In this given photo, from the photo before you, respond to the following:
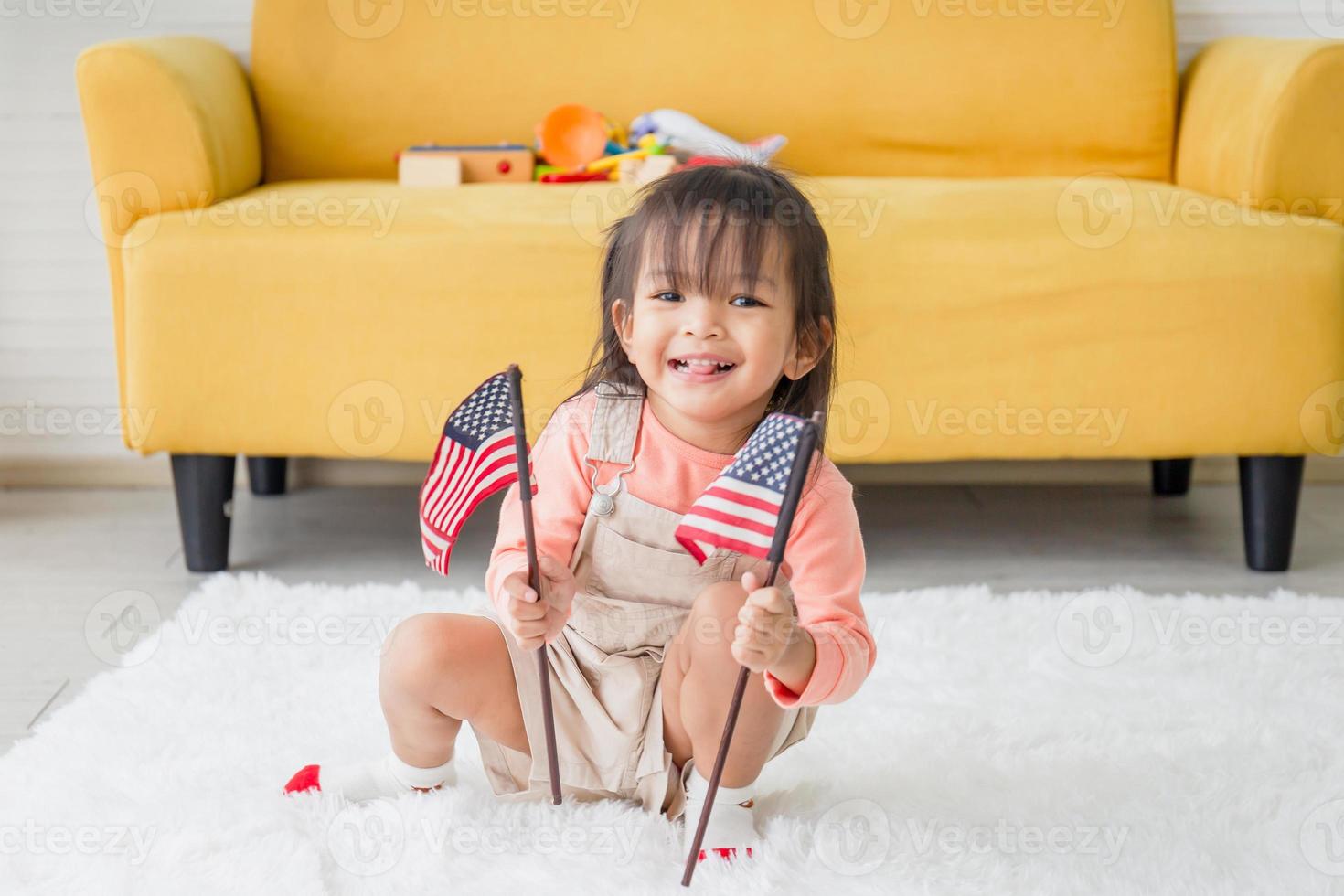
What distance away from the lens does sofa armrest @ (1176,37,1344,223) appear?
163cm

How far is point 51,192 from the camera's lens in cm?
211

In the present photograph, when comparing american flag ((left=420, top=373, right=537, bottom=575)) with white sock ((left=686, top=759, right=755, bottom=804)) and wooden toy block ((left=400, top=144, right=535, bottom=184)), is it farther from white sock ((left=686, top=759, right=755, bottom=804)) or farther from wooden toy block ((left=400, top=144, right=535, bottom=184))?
wooden toy block ((left=400, top=144, right=535, bottom=184))

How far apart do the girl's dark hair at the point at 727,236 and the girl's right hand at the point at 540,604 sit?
0.60 ft

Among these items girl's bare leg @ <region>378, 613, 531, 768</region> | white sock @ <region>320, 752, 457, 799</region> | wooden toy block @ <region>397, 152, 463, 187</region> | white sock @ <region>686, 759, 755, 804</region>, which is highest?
wooden toy block @ <region>397, 152, 463, 187</region>

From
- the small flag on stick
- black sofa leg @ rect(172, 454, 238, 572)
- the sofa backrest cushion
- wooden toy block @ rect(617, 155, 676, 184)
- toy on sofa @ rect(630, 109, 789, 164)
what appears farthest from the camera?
the sofa backrest cushion

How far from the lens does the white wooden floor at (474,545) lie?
1625 mm

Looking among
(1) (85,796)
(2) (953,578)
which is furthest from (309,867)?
(2) (953,578)

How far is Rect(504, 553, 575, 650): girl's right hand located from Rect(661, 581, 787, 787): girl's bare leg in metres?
0.09

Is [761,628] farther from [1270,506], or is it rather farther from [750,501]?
[1270,506]

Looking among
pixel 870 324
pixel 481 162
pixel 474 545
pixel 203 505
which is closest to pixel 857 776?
pixel 870 324

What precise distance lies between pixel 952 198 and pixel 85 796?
1.20 metres

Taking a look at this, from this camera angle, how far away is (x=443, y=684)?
0.96 m

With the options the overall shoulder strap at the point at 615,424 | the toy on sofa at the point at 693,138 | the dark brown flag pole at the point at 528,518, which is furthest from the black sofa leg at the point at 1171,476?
the dark brown flag pole at the point at 528,518

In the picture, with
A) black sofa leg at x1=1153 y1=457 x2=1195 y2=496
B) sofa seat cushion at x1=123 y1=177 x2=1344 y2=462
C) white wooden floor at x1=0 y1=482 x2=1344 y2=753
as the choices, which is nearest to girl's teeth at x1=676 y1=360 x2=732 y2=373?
sofa seat cushion at x1=123 y1=177 x2=1344 y2=462
